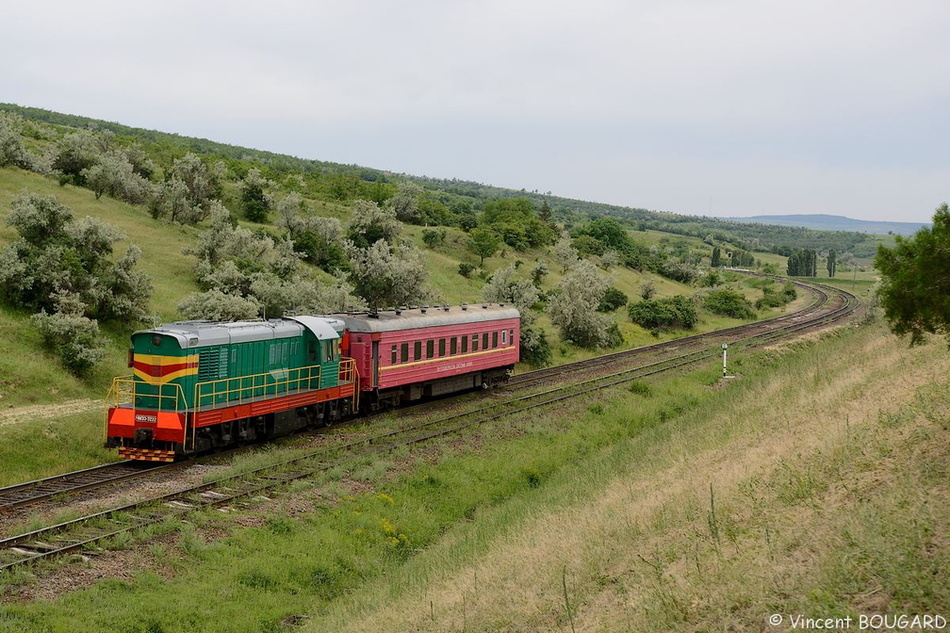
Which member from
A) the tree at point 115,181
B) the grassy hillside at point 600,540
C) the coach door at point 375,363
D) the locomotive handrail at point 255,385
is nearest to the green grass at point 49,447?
the locomotive handrail at point 255,385

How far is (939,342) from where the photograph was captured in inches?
1001

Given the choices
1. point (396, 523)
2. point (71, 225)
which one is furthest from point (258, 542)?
point (71, 225)

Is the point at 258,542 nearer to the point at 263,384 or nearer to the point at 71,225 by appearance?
the point at 263,384

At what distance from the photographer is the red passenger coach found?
92.7 ft

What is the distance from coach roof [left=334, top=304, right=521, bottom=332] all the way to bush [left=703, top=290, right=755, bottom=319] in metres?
43.7

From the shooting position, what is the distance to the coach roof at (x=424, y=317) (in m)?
28.4

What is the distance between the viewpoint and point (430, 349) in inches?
1221

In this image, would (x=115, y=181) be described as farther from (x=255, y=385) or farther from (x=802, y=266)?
(x=802, y=266)

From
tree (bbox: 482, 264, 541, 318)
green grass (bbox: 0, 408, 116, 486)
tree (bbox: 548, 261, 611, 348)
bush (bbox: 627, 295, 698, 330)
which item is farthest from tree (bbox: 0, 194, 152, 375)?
bush (bbox: 627, 295, 698, 330)

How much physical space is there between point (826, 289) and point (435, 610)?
106 meters

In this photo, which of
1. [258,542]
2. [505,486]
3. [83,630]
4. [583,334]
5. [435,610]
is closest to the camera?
[83,630]

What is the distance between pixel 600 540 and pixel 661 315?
5065 centimetres

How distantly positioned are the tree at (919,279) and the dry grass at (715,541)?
185 cm

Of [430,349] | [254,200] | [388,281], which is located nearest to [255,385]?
[430,349]
